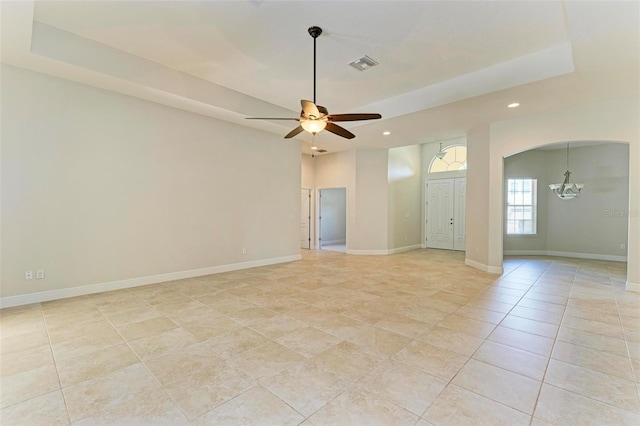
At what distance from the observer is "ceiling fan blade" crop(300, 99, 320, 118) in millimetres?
3057

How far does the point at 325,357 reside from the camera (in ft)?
8.26

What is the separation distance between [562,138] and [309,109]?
16.1ft

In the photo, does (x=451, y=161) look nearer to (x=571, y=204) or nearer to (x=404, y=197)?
(x=404, y=197)

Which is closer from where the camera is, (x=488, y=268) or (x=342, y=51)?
(x=342, y=51)

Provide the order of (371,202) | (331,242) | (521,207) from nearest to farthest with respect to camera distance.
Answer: (521,207)
(371,202)
(331,242)

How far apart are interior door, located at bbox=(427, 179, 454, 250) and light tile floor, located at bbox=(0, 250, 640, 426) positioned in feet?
15.3

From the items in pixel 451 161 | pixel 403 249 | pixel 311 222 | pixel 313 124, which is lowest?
pixel 403 249

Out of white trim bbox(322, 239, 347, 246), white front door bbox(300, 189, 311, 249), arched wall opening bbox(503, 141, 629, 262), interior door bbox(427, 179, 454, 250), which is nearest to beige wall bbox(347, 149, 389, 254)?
white front door bbox(300, 189, 311, 249)

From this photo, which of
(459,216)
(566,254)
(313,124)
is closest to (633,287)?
(566,254)

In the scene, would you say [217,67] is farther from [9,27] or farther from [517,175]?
[517,175]

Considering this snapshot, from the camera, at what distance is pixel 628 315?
3.55 metres

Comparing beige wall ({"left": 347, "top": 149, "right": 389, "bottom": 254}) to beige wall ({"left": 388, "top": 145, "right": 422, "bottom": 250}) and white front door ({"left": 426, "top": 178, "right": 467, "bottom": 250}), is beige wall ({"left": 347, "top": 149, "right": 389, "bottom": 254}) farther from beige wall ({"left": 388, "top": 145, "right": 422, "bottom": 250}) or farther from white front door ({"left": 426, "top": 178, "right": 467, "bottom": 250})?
white front door ({"left": 426, "top": 178, "right": 467, "bottom": 250})

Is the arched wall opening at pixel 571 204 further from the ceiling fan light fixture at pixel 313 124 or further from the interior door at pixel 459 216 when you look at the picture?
the ceiling fan light fixture at pixel 313 124

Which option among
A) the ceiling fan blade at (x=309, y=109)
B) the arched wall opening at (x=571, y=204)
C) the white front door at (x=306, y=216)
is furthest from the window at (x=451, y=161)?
the ceiling fan blade at (x=309, y=109)
